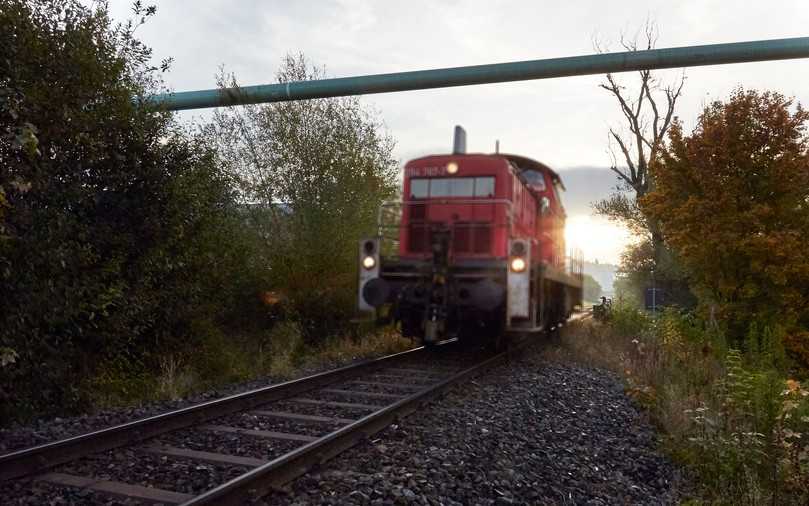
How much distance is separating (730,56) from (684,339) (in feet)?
20.2

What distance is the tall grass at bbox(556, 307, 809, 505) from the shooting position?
5.22m

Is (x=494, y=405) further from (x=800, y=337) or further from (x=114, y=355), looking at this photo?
(x=800, y=337)

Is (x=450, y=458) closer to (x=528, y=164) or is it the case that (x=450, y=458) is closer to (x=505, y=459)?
(x=505, y=459)

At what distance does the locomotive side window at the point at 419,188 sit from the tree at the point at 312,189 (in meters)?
3.54

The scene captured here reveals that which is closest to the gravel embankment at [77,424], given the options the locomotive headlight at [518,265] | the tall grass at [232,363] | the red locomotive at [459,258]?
the tall grass at [232,363]

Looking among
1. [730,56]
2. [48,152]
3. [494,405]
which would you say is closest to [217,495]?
[494,405]

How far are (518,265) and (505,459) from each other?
4.27 metres

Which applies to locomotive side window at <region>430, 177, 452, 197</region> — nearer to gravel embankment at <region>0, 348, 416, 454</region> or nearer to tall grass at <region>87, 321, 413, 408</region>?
tall grass at <region>87, 321, 413, 408</region>

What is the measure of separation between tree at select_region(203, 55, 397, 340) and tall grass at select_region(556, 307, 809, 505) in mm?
5413

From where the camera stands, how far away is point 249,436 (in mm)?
5344

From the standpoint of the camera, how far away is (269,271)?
13633 millimetres

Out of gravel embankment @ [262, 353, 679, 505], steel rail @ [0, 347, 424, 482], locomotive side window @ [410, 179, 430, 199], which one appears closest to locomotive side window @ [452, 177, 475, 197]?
locomotive side window @ [410, 179, 430, 199]

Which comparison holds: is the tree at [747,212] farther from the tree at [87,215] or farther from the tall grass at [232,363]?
the tree at [87,215]

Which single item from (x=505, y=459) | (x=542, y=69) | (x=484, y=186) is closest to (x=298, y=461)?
(x=505, y=459)
